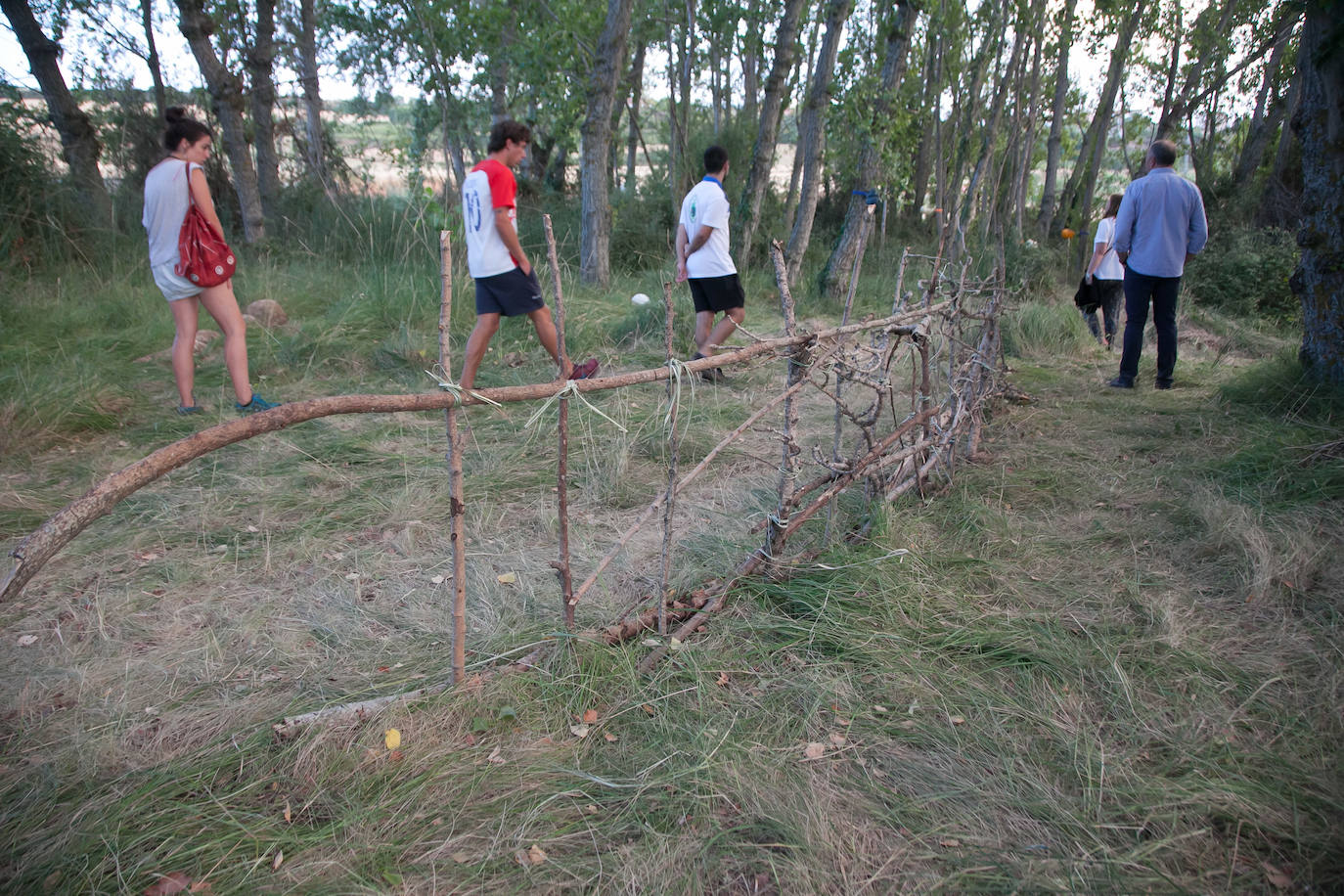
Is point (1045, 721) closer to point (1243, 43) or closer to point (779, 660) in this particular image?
point (779, 660)

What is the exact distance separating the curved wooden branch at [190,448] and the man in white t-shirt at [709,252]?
112 inches

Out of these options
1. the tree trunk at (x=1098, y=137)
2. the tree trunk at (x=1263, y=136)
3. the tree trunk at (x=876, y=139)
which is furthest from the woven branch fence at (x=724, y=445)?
the tree trunk at (x=1263, y=136)

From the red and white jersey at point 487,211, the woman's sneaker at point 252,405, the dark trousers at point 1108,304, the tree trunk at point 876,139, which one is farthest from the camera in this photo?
the tree trunk at point 876,139

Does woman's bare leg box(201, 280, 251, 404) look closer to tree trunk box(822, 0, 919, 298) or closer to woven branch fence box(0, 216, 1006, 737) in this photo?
woven branch fence box(0, 216, 1006, 737)

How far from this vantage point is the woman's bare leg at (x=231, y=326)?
165 inches

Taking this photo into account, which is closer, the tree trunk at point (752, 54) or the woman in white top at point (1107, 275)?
the woman in white top at point (1107, 275)

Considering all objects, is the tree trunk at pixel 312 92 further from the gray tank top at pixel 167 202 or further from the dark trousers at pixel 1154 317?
the dark trousers at pixel 1154 317

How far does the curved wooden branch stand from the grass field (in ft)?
2.36

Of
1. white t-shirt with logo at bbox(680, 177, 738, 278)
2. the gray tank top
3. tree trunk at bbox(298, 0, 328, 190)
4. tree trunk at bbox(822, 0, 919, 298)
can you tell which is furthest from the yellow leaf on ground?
tree trunk at bbox(298, 0, 328, 190)

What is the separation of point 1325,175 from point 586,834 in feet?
15.4

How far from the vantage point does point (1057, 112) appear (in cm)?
1116

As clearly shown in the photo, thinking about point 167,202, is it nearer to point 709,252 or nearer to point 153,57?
point 709,252

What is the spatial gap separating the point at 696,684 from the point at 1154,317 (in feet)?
14.3

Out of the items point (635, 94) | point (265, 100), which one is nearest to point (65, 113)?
point (265, 100)
